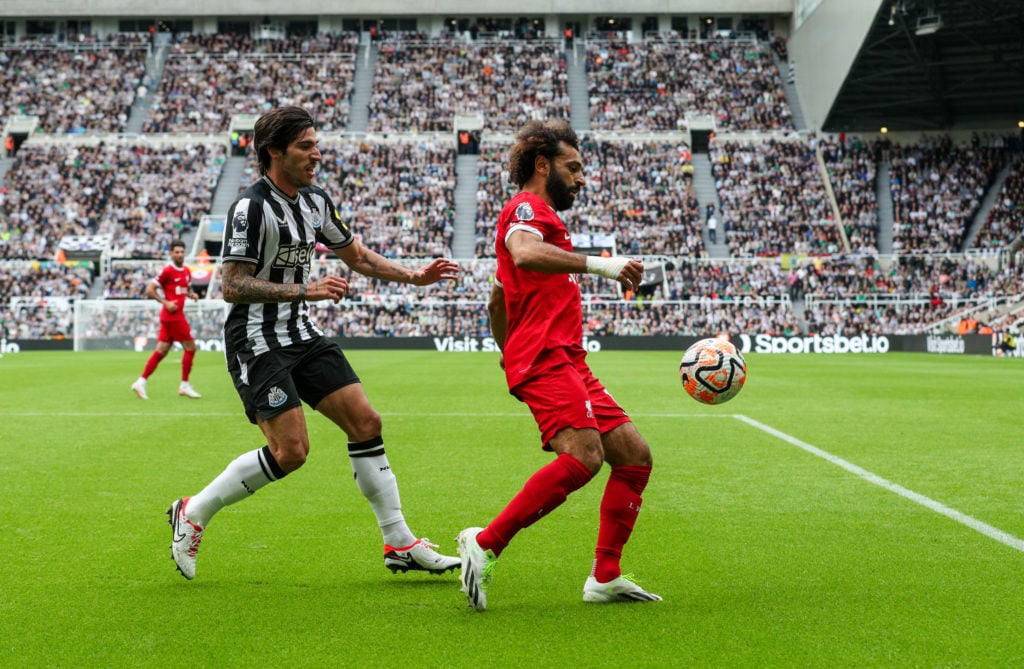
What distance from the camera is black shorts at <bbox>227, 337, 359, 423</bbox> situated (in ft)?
16.6

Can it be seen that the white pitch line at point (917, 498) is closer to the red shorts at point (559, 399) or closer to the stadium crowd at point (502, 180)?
the red shorts at point (559, 399)

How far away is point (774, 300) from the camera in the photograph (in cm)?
4350

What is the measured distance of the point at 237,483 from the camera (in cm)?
515

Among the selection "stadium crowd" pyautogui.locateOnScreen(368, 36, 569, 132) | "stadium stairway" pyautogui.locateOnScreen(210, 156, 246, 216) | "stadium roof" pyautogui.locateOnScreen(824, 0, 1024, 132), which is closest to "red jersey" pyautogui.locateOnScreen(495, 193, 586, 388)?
"stadium roof" pyautogui.locateOnScreen(824, 0, 1024, 132)

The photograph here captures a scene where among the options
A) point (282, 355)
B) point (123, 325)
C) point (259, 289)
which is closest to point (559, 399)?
point (282, 355)

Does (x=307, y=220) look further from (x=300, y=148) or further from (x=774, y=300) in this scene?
(x=774, y=300)

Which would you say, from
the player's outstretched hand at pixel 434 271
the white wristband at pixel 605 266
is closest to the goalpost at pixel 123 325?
the player's outstretched hand at pixel 434 271

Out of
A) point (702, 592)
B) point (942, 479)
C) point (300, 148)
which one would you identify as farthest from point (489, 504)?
point (942, 479)

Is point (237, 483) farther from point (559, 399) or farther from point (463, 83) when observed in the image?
point (463, 83)

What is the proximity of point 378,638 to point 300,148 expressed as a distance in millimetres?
2508

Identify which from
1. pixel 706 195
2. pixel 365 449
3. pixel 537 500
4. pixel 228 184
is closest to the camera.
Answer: pixel 537 500

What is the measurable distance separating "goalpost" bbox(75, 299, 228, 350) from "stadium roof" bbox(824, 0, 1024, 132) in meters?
30.4

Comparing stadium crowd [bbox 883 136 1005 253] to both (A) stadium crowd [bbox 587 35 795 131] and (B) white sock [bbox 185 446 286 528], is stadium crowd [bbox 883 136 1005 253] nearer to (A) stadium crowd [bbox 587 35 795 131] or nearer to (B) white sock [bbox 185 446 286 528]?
(A) stadium crowd [bbox 587 35 795 131]

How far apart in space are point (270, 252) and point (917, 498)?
4999 millimetres
